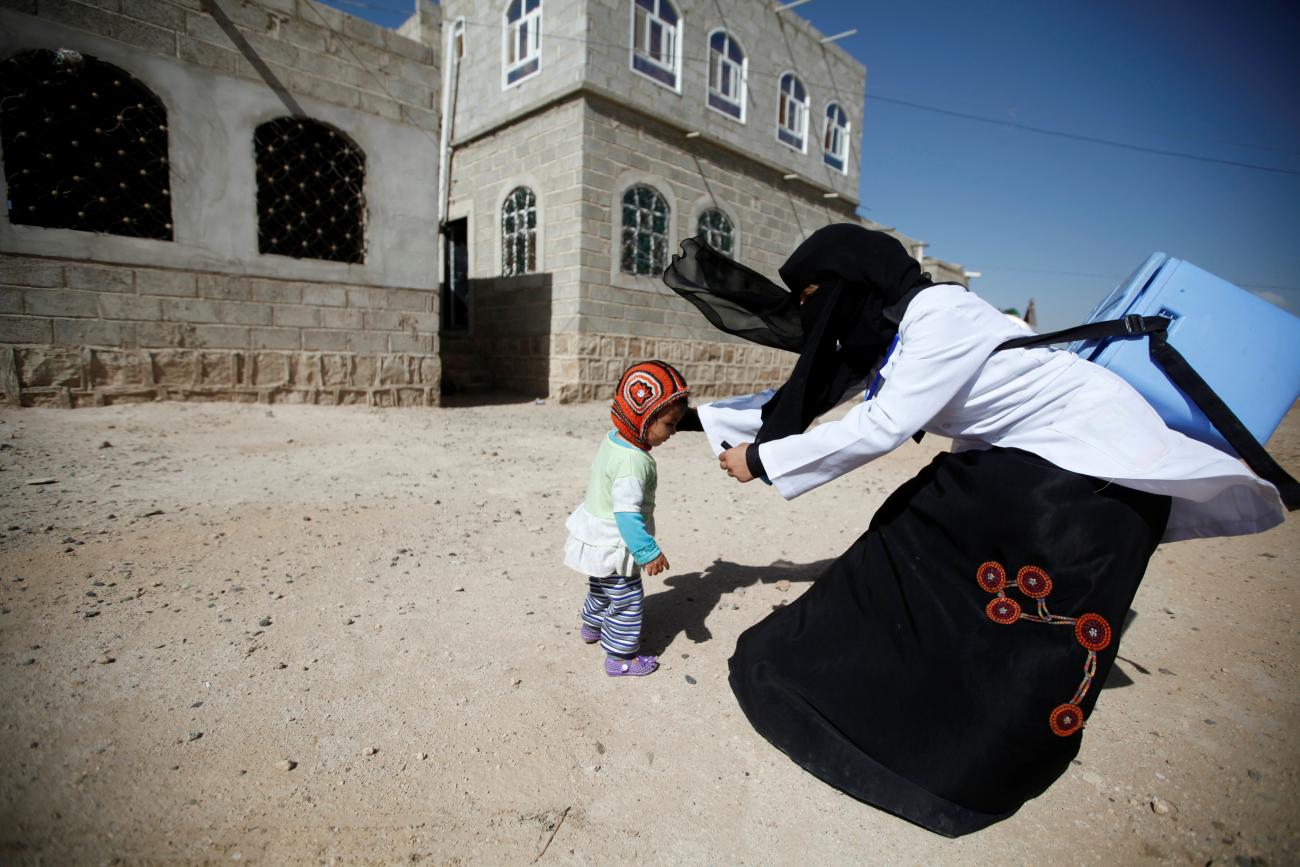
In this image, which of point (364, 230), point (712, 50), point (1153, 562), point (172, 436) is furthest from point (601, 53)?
point (1153, 562)

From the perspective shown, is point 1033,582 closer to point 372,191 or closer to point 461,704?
point 461,704

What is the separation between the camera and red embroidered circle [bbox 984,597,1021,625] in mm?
1860

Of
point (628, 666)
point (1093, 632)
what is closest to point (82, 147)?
point (628, 666)

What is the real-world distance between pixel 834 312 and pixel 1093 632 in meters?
1.22

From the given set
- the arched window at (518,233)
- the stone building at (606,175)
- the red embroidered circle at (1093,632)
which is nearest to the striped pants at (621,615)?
the red embroidered circle at (1093,632)

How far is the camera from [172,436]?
5.82 metres

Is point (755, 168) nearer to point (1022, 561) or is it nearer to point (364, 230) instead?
point (364, 230)

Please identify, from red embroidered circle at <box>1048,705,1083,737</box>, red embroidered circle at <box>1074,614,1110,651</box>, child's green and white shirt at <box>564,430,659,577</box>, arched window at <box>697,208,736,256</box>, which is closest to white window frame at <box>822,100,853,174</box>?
arched window at <box>697,208,736,256</box>

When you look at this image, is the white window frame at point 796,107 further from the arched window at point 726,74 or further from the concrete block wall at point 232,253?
the concrete block wall at point 232,253

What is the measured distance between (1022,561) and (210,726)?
2574 millimetres

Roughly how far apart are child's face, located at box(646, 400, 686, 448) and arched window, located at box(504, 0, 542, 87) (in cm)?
1058

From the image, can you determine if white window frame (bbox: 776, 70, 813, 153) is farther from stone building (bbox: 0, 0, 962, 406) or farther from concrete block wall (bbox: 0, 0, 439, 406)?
concrete block wall (bbox: 0, 0, 439, 406)

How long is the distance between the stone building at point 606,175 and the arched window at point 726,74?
0.03 m

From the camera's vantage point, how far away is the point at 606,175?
34.7 feet
